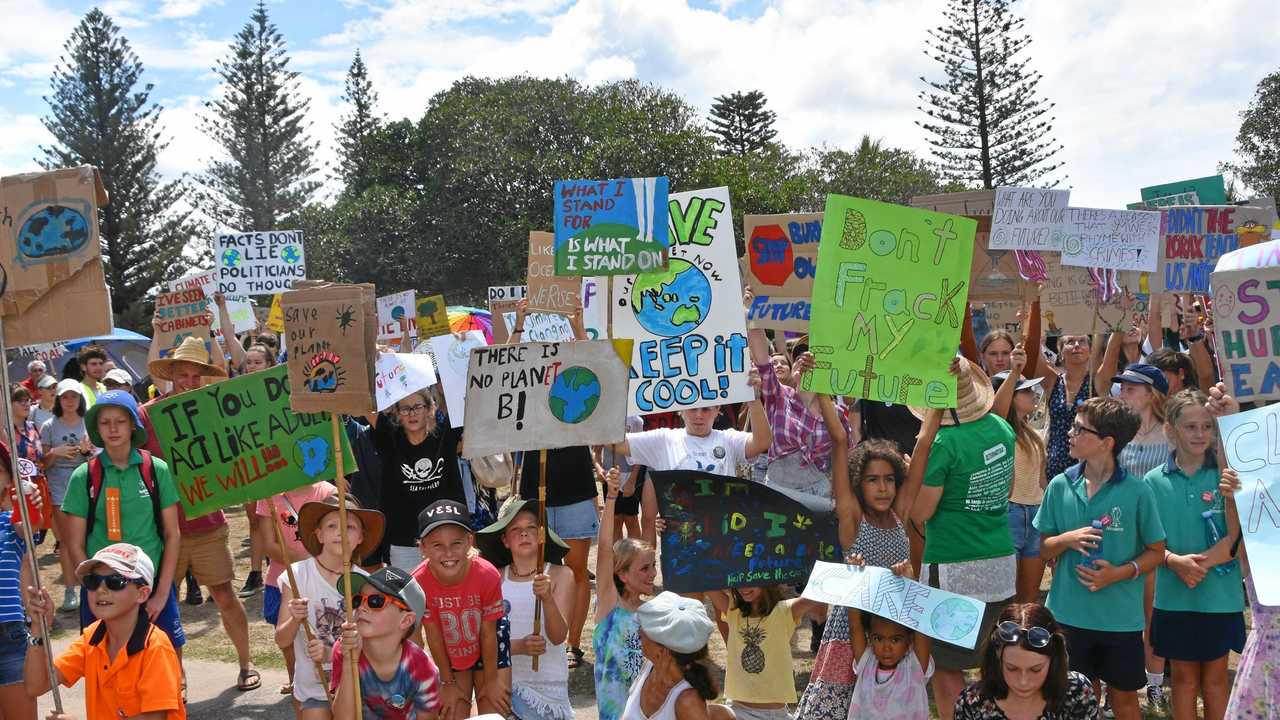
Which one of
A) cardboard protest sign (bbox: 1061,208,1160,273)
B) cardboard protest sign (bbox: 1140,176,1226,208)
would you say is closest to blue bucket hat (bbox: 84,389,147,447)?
cardboard protest sign (bbox: 1061,208,1160,273)

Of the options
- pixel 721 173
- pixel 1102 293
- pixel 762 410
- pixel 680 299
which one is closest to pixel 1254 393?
pixel 762 410

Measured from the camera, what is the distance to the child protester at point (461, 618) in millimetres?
4867

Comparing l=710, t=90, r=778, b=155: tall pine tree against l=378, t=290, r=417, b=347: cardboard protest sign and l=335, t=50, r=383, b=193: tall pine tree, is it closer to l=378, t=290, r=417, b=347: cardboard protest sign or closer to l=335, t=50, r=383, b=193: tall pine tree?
l=335, t=50, r=383, b=193: tall pine tree

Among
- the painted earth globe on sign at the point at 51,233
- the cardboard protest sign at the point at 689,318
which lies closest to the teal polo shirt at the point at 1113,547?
the cardboard protest sign at the point at 689,318

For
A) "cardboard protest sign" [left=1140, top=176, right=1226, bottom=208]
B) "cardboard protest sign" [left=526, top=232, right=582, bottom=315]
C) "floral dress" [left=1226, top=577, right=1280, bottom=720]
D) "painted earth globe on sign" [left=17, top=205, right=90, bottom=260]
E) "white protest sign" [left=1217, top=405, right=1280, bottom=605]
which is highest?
"cardboard protest sign" [left=1140, top=176, right=1226, bottom=208]

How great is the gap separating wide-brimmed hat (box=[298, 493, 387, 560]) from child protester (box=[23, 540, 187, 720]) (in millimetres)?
796

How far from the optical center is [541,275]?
9.12 meters

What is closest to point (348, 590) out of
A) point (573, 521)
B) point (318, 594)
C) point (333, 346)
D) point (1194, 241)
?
point (318, 594)

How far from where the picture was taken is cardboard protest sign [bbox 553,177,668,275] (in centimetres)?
618

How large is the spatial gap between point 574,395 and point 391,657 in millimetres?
1492

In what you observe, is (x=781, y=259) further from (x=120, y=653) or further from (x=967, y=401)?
(x=120, y=653)

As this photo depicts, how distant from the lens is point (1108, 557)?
15.6ft

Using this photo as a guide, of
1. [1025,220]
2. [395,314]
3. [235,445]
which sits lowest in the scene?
[235,445]

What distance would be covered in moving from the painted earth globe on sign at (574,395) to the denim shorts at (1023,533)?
2.68 meters
